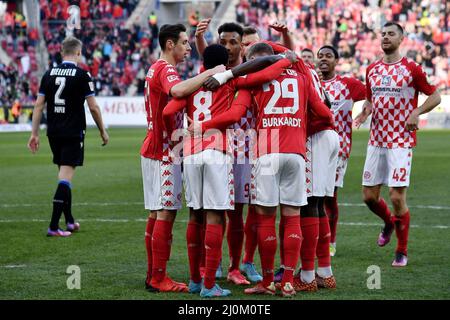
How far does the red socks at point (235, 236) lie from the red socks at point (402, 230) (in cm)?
176

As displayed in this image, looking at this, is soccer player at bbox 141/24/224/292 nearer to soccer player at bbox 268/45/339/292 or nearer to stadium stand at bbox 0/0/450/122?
soccer player at bbox 268/45/339/292

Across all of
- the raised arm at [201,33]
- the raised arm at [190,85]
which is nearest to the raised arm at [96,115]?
the raised arm at [201,33]

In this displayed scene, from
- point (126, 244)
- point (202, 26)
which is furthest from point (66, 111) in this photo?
point (202, 26)

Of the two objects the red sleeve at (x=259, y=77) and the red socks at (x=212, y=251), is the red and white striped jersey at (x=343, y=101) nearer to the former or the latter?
the red sleeve at (x=259, y=77)

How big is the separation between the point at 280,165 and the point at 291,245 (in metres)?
0.68

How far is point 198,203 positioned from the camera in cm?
732

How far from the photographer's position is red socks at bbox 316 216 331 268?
7.88 m

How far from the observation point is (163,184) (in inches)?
301

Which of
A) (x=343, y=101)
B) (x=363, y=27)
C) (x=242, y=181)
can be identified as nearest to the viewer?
(x=242, y=181)

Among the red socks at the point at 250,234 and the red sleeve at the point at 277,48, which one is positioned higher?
the red sleeve at the point at 277,48

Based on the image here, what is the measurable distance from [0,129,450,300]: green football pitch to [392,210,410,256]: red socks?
200mm

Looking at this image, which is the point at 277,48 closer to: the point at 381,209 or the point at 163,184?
the point at 163,184

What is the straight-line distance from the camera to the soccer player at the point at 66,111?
1126cm
